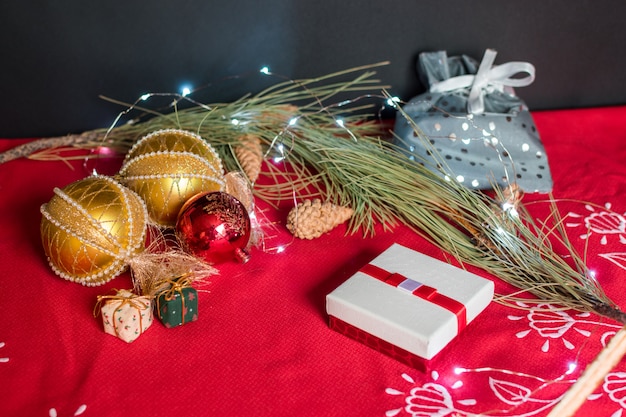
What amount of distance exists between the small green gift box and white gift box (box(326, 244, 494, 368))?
179mm

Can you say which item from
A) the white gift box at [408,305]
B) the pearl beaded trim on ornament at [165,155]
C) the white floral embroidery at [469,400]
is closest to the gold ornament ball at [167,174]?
the pearl beaded trim on ornament at [165,155]

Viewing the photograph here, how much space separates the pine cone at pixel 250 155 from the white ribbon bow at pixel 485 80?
37cm

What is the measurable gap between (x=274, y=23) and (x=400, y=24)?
25 centimetres

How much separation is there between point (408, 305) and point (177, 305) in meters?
0.30

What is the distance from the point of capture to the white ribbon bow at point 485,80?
130 centimetres

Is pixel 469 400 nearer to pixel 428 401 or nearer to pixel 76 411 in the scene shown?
pixel 428 401

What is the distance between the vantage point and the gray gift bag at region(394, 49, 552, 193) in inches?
48.3

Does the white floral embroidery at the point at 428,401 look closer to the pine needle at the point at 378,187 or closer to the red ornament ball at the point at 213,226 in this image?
the pine needle at the point at 378,187

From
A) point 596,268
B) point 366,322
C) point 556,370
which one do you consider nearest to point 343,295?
point 366,322

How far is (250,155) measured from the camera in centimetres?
121

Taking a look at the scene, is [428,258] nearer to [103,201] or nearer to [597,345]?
[597,345]

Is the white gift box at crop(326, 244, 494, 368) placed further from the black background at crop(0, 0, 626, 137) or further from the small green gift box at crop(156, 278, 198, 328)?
the black background at crop(0, 0, 626, 137)

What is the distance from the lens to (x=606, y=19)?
4.72ft

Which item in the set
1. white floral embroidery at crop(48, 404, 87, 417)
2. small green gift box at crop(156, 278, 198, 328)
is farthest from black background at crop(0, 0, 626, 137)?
white floral embroidery at crop(48, 404, 87, 417)
